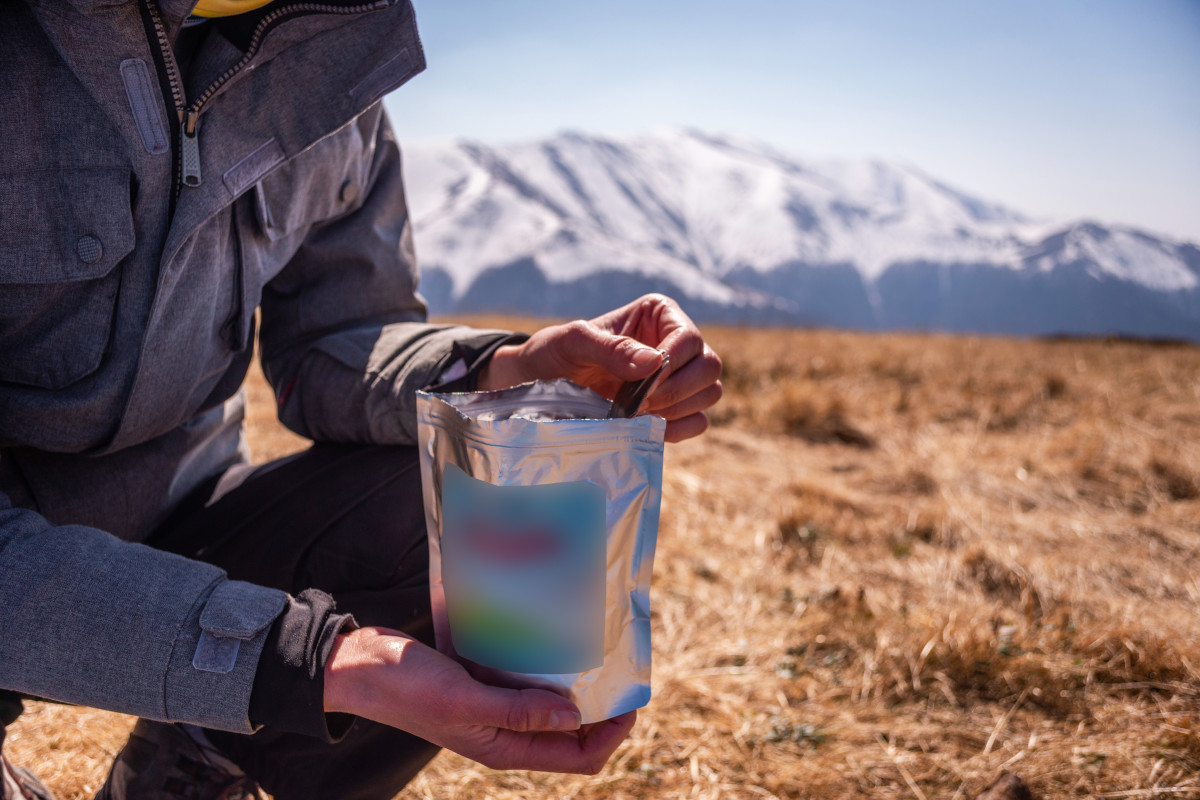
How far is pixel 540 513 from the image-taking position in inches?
30.8

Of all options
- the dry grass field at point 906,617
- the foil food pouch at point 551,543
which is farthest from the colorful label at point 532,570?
the dry grass field at point 906,617

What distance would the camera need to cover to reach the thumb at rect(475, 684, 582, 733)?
0.75m

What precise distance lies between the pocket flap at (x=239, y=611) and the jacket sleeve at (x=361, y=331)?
0.42 metres

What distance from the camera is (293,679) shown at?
0.77 metres

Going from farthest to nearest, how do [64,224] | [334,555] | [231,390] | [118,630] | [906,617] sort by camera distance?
[906,617] → [231,390] → [334,555] → [64,224] → [118,630]

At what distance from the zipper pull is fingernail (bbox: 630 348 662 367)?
24.9 inches

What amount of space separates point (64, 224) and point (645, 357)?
733mm

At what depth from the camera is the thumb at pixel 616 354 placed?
0.89 m

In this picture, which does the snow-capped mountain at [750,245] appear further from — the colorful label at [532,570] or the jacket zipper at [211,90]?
the colorful label at [532,570]

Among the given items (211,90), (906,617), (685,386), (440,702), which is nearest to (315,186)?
(211,90)

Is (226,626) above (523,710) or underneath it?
above

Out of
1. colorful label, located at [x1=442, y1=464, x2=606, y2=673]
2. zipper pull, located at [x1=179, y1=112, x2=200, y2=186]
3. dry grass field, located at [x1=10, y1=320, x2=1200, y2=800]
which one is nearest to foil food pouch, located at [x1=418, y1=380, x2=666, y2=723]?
colorful label, located at [x1=442, y1=464, x2=606, y2=673]

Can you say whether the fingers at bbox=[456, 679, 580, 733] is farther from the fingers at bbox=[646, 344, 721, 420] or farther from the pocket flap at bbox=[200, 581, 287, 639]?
the fingers at bbox=[646, 344, 721, 420]

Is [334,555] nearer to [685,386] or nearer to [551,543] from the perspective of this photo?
[551,543]
